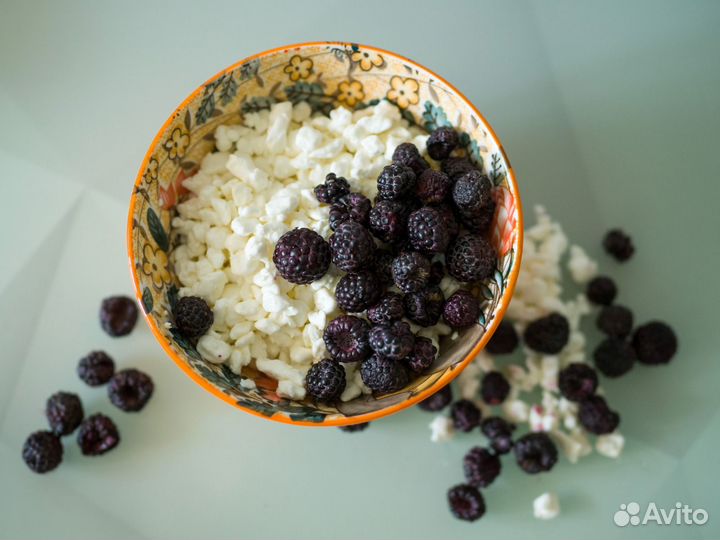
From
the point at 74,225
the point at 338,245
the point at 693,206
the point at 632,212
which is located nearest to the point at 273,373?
the point at 338,245

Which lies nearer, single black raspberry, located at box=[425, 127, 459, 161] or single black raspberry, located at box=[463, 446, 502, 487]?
single black raspberry, located at box=[425, 127, 459, 161]

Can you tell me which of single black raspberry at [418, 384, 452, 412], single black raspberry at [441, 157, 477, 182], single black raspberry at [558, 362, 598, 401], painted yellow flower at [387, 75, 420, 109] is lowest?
single black raspberry at [418, 384, 452, 412]

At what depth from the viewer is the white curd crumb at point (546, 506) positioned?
4.19ft

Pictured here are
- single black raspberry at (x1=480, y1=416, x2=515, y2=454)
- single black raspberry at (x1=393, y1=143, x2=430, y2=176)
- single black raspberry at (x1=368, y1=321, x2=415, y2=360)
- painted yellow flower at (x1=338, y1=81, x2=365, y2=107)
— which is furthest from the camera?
single black raspberry at (x1=480, y1=416, x2=515, y2=454)

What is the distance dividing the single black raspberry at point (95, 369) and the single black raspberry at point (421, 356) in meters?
0.65

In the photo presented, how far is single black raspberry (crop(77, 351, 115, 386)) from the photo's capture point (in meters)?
1.28

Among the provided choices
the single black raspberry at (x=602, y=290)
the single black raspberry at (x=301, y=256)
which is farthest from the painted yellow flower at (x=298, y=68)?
the single black raspberry at (x=602, y=290)

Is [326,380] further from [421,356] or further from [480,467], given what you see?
[480,467]

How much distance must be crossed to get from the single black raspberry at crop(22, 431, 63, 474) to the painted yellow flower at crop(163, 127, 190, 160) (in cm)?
62

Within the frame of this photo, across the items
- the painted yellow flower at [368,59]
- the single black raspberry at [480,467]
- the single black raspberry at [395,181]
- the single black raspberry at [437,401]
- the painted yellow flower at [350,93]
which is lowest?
the single black raspberry at [480,467]

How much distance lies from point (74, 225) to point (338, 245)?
695 mm

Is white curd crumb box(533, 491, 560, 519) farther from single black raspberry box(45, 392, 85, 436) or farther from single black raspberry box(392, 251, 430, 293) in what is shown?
single black raspberry box(45, 392, 85, 436)

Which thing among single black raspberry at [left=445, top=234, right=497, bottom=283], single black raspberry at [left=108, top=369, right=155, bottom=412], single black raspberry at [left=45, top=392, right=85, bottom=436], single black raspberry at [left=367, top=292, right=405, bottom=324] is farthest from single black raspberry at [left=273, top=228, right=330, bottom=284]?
single black raspberry at [left=45, top=392, right=85, bottom=436]

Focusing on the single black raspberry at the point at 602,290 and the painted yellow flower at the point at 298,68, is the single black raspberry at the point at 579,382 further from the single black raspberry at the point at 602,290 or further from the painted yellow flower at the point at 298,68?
the painted yellow flower at the point at 298,68
